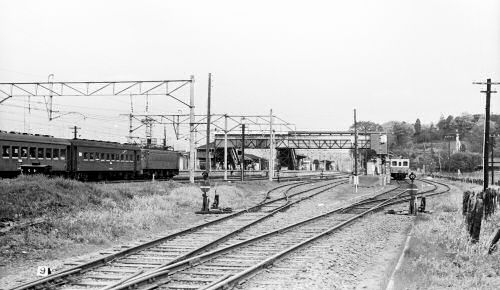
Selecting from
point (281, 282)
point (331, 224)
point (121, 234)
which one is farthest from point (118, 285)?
point (331, 224)

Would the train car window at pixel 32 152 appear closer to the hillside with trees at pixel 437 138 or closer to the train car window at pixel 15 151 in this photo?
the train car window at pixel 15 151

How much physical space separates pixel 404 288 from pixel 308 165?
11150cm

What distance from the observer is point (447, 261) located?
12.1m

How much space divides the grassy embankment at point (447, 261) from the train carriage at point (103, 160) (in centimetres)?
2196

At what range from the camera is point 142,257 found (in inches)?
474

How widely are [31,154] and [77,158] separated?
5202 millimetres

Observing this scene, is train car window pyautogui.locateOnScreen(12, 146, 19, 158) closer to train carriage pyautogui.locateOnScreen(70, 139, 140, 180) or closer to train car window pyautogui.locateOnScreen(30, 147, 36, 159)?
train car window pyautogui.locateOnScreen(30, 147, 36, 159)

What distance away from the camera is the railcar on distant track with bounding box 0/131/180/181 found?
26469 millimetres

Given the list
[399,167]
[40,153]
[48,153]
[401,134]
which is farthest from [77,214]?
[401,134]

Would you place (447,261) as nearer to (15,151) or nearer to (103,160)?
(15,151)

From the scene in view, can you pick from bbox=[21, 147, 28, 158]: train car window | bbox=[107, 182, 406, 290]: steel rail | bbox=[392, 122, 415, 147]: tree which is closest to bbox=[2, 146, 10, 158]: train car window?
bbox=[21, 147, 28, 158]: train car window

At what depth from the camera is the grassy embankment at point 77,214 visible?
508 inches

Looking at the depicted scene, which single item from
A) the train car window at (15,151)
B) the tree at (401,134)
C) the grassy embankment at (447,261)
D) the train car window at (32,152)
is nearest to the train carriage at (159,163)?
the train car window at (32,152)

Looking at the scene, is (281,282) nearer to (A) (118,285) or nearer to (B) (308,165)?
(A) (118,285)
